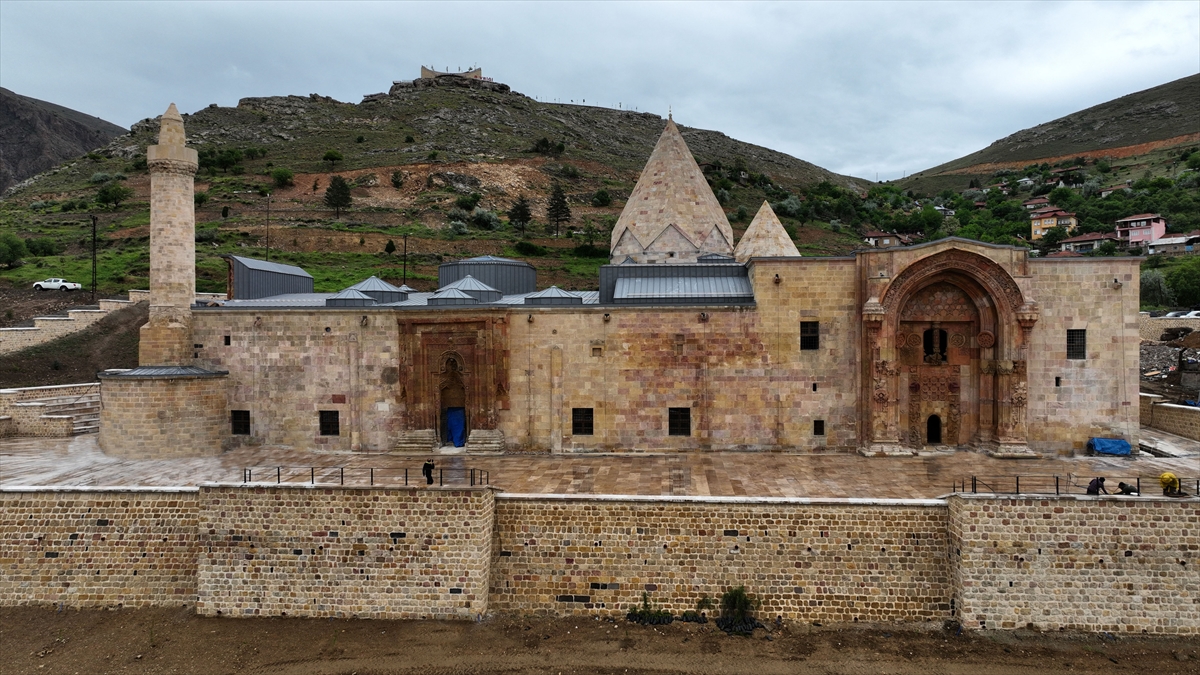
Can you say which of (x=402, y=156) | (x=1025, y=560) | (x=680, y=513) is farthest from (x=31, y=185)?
(x=1025, y=560)

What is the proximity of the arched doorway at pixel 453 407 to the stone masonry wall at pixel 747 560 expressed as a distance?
6948 mm

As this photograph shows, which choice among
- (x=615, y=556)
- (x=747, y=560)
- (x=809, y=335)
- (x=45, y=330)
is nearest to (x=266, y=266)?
(x=45, y=330)

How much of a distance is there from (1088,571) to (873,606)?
4250 mm

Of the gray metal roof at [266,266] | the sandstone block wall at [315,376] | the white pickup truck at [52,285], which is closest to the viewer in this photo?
the sandstone block wall at [315,376]

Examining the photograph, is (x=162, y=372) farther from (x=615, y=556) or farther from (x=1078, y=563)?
(x=1078, y=563)

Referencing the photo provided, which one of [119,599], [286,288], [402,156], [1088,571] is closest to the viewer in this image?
[1088,571]

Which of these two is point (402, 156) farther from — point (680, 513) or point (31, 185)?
point (680, 513)

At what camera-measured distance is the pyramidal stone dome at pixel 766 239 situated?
23172 millimetres

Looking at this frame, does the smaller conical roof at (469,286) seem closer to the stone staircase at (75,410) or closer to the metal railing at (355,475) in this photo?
the metal railing at (355,475)

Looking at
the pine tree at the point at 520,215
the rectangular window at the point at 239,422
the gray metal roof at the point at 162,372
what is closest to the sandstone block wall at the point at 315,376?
the rectangular window at the point at 239,422

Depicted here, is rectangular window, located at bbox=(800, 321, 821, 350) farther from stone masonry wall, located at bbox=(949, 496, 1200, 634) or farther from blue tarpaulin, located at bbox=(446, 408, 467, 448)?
blue tarpaulin, located at bbox=(446, 408, 467, 448)

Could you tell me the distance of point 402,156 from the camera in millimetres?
72812

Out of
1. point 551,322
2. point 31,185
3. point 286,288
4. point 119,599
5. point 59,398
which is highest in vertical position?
point 31,185

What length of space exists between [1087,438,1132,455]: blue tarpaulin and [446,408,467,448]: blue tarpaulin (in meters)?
18.9
